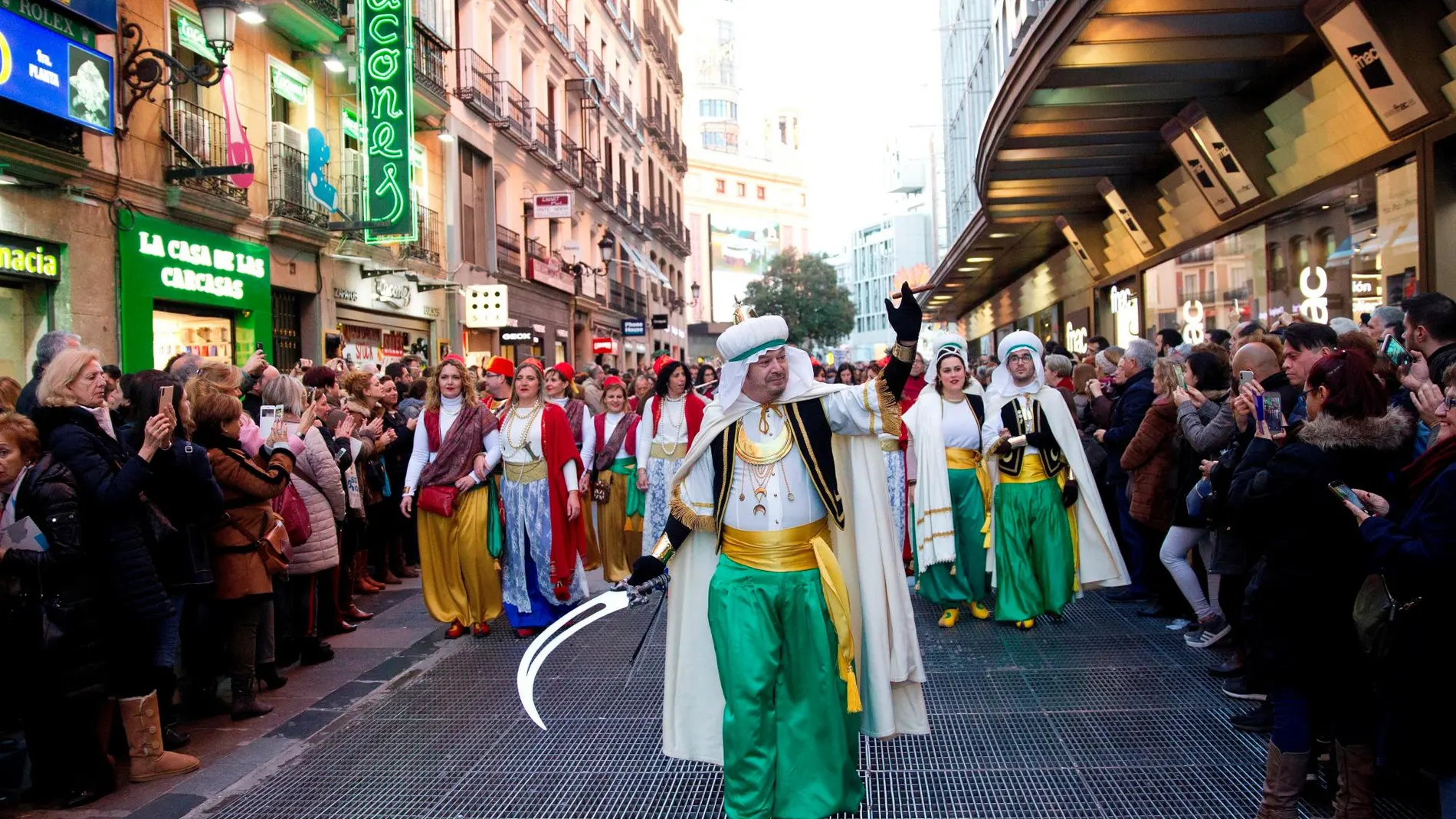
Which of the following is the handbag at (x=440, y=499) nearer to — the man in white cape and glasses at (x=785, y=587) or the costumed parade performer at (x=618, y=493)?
the costumed parade performer at (x=618, y=493)

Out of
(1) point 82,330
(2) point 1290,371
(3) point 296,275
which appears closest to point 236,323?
(3) point 296,275

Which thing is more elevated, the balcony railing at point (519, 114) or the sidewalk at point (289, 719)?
the balcony railing at point (519, 114)

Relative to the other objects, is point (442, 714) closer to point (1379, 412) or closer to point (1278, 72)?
point (1379, 412)

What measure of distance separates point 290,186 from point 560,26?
16344 millimetres

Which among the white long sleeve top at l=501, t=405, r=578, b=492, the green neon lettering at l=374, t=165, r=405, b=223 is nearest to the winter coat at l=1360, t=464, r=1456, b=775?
the white long sleeve top at l=501, t=405, r=578, b=492

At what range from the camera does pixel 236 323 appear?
589 inches

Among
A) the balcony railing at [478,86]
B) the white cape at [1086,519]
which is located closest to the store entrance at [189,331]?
the balcony railing at [478,86]

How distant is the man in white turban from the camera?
7449mm

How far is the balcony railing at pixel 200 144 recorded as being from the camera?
1312cm

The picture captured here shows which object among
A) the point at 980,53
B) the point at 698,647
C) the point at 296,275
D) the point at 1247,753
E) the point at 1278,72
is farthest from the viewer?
the point at 980,53

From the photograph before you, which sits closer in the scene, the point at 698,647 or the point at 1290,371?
the point at 698,647

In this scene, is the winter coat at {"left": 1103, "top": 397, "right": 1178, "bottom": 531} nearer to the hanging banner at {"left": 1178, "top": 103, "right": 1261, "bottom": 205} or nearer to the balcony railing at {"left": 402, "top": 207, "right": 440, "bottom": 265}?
the hanging banner at {"left": 1178, "top": 103, "right": 1261, "bottom": 205}

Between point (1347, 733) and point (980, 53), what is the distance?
25.5 m

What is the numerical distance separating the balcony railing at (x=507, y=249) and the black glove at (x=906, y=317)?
21298mm
